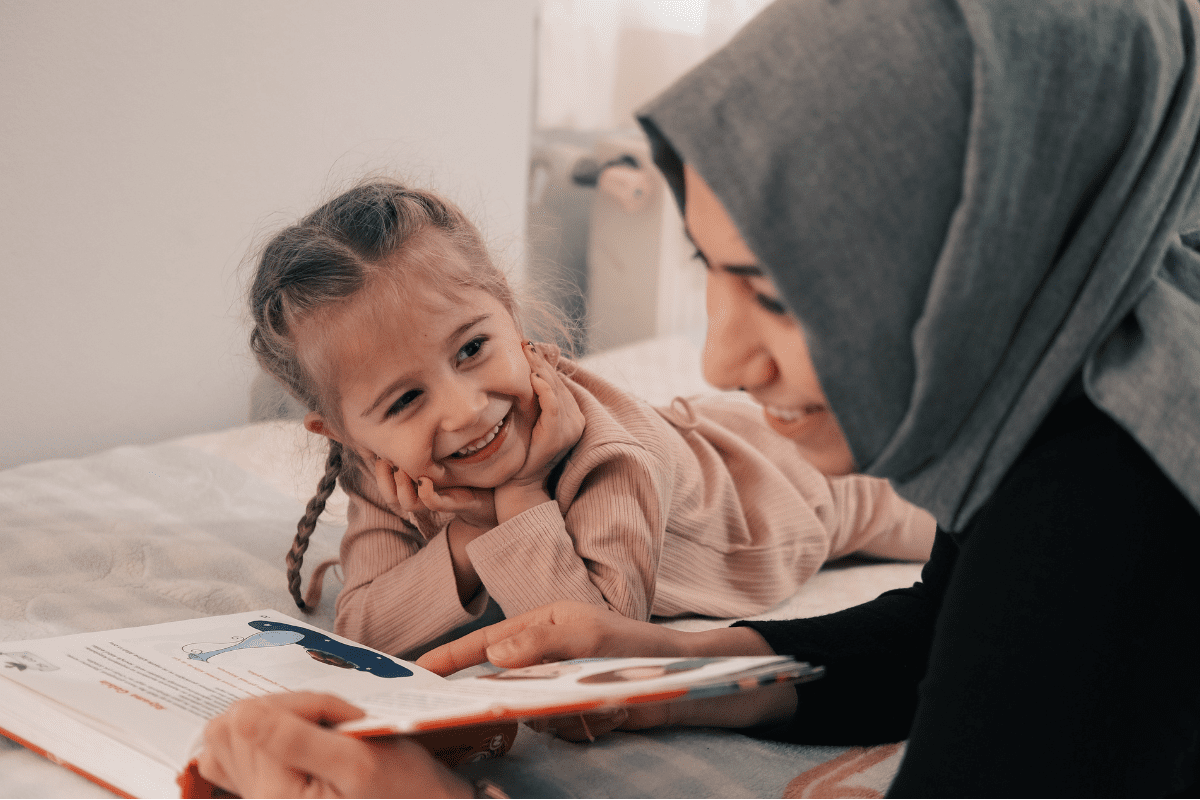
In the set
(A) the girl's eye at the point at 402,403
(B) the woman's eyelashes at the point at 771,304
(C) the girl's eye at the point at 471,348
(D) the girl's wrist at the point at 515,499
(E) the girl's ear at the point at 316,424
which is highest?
(B) the woman's eyelashes at the point at 771,304

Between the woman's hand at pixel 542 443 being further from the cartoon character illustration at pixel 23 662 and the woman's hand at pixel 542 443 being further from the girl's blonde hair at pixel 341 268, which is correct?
the cartoon character illustration at pixel 23 662

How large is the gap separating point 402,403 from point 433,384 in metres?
0.04

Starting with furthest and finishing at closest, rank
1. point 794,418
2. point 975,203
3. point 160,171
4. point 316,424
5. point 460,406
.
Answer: point 160,171
point 316,424
point 460,406
point 794,418
point 975,203

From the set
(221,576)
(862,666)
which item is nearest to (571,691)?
(862,666)

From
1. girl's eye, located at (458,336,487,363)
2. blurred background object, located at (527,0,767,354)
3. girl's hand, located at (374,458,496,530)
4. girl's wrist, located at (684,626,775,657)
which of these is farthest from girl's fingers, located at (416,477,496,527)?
blurred background object, located at (527,0,767,354)

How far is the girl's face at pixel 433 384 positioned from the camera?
87 centimetres

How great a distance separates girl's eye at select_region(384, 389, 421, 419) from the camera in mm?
882

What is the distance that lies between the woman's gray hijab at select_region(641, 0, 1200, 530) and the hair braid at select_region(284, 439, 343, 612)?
0.65m

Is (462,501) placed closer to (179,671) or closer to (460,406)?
(460,406)

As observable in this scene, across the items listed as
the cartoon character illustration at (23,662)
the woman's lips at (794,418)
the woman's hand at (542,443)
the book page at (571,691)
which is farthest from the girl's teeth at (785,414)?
the cartoon character illustration at (23,662)

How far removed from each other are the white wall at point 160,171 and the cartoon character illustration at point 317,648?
60 cm

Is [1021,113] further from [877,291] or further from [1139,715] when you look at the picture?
[1139,715]

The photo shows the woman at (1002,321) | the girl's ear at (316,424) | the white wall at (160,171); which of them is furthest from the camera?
the white wall at (160,171)

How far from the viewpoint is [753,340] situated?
0.54m
